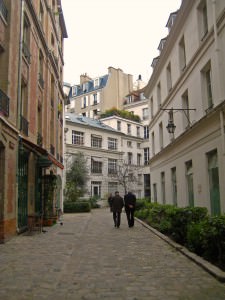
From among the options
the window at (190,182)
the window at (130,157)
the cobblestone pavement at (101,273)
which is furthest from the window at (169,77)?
the window at (130,157)

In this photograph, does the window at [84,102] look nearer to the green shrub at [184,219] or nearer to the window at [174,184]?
the window at [174,184]

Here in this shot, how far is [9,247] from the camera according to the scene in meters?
10.0

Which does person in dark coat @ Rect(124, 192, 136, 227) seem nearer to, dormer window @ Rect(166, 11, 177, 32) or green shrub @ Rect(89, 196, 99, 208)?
dormer window @ Rect(166, 11, 177, 32)

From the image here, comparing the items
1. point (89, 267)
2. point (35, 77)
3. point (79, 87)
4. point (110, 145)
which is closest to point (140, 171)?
point (110, 145)

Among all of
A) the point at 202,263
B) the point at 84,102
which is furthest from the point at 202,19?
the point at 84,102

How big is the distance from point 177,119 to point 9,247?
38.5 feet

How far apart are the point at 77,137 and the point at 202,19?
31011 mm

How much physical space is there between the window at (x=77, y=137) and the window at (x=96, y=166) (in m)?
2.97

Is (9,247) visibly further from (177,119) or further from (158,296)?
(177,119)

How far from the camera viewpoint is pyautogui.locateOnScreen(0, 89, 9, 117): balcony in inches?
439

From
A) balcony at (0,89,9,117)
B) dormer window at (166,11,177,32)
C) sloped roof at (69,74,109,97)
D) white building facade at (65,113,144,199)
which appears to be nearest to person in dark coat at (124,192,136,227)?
balcony at (0,89,9,117)

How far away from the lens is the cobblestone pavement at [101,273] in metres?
5.45

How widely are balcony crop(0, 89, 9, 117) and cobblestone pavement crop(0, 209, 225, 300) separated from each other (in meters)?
4.19

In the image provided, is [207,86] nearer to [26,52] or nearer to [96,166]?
[26,52]
